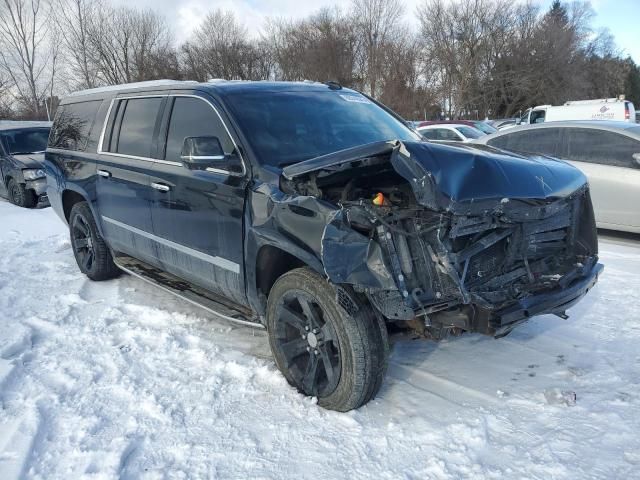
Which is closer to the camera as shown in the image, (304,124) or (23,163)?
(304,124)

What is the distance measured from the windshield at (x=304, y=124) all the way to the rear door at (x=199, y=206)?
192 millimetres

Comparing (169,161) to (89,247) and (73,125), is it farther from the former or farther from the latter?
(73,125)

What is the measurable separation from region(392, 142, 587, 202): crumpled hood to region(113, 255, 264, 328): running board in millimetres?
1569

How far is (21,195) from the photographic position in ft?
36.4

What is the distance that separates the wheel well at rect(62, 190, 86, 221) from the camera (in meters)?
5.82

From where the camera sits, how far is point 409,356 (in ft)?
12.3

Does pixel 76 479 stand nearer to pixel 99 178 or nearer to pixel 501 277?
pixel 501 277

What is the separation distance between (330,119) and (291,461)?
8.08ft

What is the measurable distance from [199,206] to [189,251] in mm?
422

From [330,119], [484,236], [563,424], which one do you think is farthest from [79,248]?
[563,424]

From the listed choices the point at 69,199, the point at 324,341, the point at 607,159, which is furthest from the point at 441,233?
the point at 607,159

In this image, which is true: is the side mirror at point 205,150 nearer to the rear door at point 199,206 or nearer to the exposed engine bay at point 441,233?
the rear door at point 199,206

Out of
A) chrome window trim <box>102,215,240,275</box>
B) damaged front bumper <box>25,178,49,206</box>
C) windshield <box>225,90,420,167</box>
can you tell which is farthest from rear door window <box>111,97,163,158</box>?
damaged front bumper <box>25,178,49,206</box>

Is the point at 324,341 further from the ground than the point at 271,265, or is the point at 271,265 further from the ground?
the point at 271,265
